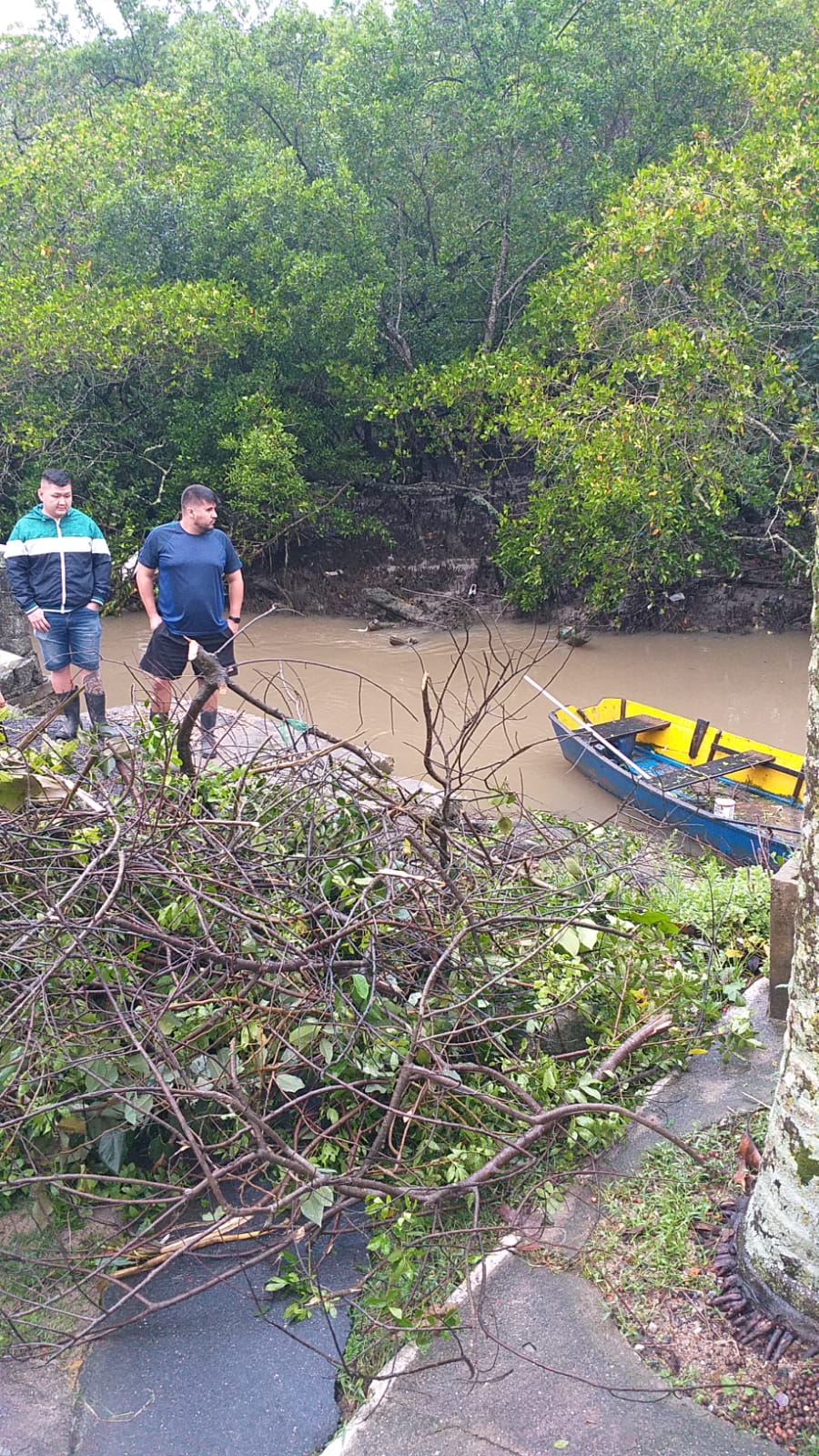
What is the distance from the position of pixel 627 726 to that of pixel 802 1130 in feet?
25.8

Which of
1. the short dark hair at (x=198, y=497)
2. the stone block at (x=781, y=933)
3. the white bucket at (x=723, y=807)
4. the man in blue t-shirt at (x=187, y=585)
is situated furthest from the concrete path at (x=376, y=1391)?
the white bucket at (x=723, y=807)

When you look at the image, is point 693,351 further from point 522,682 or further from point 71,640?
point 71,640

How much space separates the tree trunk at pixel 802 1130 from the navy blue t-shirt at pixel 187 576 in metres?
4.40

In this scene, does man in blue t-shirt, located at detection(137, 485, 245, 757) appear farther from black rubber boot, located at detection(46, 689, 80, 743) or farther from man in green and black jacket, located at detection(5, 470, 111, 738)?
black rubber boot, located at detection(46, 689, 80, 743)

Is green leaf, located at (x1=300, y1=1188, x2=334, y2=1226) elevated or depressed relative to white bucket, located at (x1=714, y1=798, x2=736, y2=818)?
elevated

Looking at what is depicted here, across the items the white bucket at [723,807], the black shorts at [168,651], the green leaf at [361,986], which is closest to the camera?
the green leaf at [361,986]

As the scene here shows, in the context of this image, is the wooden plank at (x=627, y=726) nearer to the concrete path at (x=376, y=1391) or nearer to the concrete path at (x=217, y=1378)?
the concrete path at (x=376, y=1391)

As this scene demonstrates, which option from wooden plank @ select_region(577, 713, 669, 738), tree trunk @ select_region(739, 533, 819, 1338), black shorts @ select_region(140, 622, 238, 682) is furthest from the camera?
wooden plank @ select_region(577, 713, 669, 738)

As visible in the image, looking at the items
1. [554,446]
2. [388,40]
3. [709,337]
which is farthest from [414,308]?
[709,337]

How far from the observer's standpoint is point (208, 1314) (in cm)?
297

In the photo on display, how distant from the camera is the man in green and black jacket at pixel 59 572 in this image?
6605 millimetres

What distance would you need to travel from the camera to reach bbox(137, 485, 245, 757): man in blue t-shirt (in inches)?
249

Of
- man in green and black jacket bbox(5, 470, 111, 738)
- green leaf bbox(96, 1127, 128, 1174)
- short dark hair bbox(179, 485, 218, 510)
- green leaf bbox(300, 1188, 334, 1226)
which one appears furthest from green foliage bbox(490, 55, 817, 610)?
green leaf bbox(300, 1188, 334, 1226)

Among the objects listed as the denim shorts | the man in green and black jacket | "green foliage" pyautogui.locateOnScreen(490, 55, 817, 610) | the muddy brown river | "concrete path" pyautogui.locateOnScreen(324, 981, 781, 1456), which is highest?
"green foliage" pyautogui.locateOnScreen(490, 55, 817, 610)
